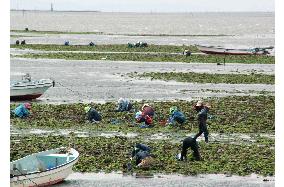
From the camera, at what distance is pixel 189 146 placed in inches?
925

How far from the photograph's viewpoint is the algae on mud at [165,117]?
3108 cm

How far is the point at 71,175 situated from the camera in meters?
21.7

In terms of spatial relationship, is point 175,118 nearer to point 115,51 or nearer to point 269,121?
point 269,121

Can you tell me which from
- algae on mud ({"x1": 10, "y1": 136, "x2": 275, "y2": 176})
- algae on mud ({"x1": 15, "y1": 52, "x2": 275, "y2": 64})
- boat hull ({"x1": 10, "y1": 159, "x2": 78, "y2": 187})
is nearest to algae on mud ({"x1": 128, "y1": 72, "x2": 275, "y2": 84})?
algae on mud ({"x1": 15, "y1": 52, "x2": 275, "y2": 64})

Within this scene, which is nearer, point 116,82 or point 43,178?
point 43,178

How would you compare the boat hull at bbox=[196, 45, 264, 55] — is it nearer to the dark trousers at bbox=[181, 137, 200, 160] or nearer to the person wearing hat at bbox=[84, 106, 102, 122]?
the person wearing hat at bbox=[84, 106, 102, 122]

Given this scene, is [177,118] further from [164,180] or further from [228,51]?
[228,51]

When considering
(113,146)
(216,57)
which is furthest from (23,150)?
(216,57)

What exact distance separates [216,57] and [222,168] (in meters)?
58.8

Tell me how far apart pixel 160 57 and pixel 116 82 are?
26902 millimetres

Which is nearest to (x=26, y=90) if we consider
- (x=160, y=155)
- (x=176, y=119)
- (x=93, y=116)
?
(x=93, y=116)

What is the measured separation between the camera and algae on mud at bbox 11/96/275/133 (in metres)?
31.1

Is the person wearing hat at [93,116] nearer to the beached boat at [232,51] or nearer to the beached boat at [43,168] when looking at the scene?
the beached boat at [43,168]
